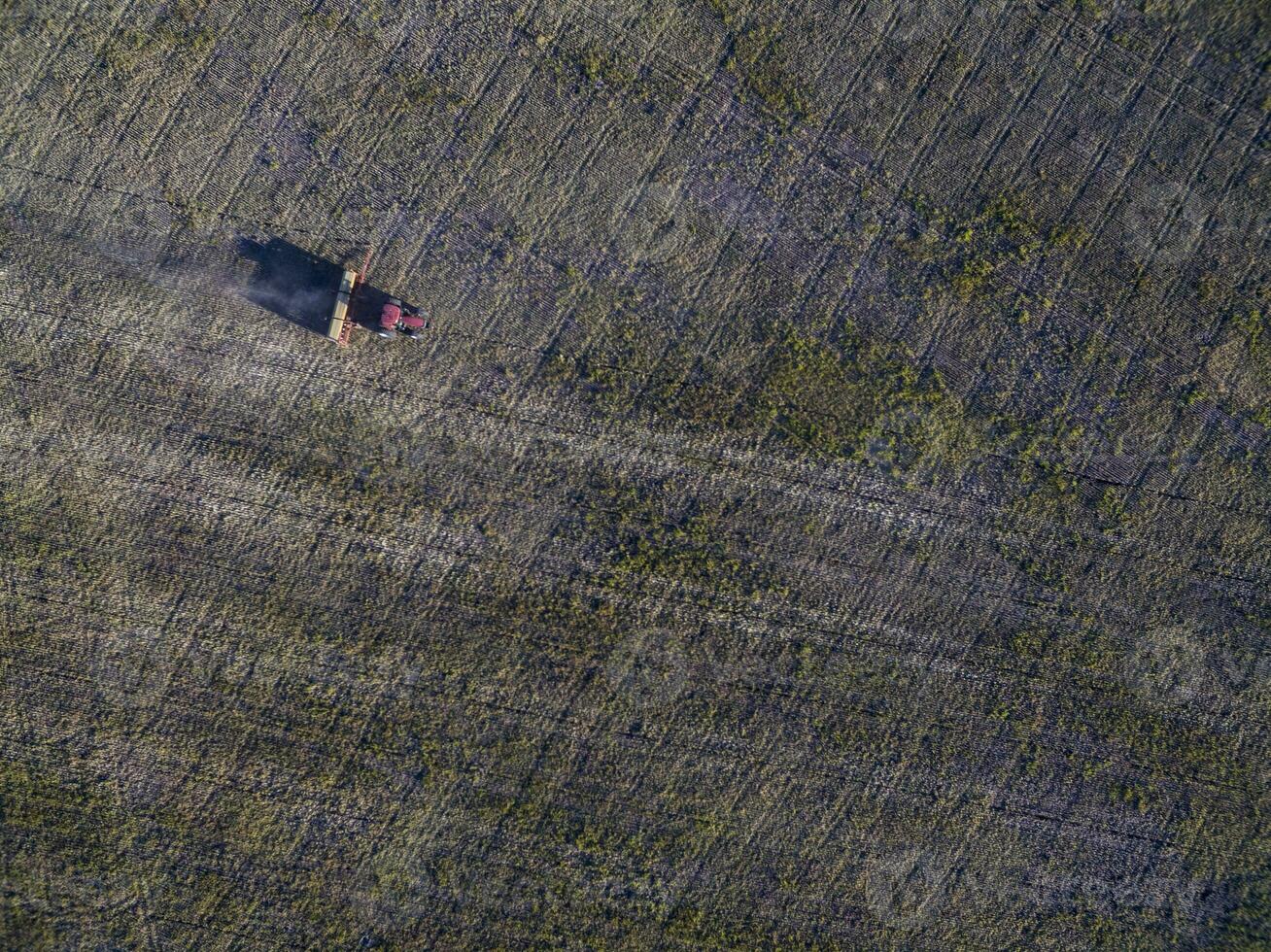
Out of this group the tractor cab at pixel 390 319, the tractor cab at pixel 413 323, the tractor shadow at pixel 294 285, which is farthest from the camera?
the tractor shadow at pixel 294 285

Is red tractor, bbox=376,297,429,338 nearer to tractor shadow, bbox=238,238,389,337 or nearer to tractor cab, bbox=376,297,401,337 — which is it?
tractor cab, bbox=376,297,401,337

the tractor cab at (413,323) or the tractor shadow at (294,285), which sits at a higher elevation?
the tractor cab at (413,323)

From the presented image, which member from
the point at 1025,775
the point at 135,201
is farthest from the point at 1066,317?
the point at 135,201

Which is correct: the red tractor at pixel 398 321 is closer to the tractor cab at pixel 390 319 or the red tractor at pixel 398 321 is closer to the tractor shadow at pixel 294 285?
the tractor cab at pixel 390 319

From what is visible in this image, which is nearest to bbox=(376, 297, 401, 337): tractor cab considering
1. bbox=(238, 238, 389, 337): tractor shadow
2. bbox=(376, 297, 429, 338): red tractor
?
bbox=(376, 297, 429, 338): red tractor

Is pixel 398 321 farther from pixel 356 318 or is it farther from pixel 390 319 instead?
pixel 356 318

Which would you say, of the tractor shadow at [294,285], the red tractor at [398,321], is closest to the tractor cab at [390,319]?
the red tractor at [398,321]

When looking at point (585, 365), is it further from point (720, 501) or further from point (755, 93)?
point (755, 93)

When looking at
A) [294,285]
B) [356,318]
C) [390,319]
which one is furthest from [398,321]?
[294,285]
